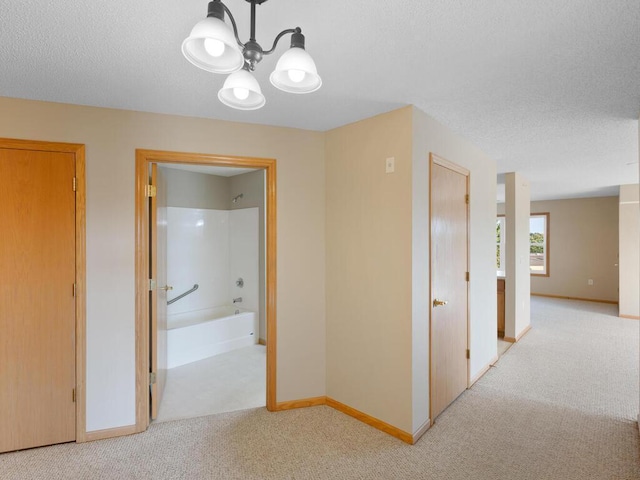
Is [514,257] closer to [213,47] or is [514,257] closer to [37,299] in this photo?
[213,47]

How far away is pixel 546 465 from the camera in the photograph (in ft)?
7.08

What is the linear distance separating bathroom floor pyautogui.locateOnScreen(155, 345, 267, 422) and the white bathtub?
118 mm

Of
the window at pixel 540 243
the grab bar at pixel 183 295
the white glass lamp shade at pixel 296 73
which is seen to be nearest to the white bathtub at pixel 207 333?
the grab bar at pixel 183 295

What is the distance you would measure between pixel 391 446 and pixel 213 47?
2.52 meters

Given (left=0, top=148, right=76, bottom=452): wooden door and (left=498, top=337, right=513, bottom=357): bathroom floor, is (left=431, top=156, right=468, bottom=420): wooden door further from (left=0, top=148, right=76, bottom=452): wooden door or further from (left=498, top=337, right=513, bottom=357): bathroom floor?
(left=0, top=148, right=76, bottom=452): wooden door

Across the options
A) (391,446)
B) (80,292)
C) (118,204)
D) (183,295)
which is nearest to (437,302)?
(391,446)

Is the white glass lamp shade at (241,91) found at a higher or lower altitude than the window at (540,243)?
higher

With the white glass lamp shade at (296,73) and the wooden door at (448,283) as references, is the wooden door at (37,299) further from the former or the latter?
the wooden door at (448,283)

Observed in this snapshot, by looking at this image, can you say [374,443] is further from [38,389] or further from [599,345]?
[599,345]

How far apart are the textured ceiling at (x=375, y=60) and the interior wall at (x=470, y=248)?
0.67 feet

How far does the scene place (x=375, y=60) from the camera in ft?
5.93

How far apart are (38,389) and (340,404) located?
218cm

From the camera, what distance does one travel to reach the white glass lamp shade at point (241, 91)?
1.35 meters

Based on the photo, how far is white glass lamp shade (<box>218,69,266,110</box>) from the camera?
1.35 m
